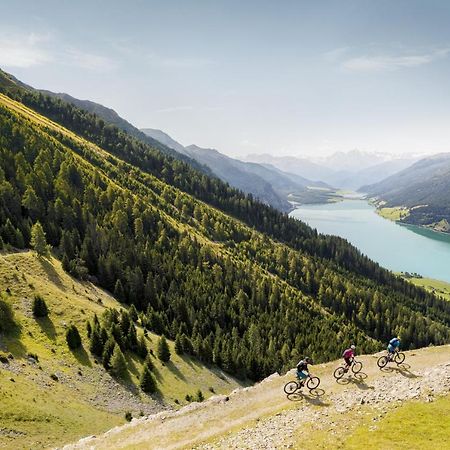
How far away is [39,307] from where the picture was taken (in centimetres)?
6975

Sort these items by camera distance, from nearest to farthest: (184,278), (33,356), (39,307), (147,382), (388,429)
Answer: (388,429) → (33,356) → (147,382) → (39,307) → (184,278)

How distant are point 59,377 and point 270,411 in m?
36.0

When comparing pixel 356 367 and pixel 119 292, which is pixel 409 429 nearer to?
pixel 356 367

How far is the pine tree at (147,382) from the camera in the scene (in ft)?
212

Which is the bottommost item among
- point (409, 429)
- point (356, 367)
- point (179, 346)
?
point (179, 346)

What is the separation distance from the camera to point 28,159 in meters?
168

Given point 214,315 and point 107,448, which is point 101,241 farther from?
point 107,448

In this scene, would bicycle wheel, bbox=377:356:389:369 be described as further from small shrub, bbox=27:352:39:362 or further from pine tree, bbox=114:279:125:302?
pine tree, bbox=114:279:125:302

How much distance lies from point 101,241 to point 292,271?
101190 mm

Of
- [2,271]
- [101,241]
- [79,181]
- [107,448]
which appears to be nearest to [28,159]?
[79,181]

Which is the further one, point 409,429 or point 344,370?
point 344,370

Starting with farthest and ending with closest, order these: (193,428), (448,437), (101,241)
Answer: (101,241), (193,428), (448,437)

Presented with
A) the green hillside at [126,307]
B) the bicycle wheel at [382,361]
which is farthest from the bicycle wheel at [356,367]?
the green hillside at [126,307]

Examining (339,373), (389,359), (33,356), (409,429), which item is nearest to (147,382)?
(33,356)
